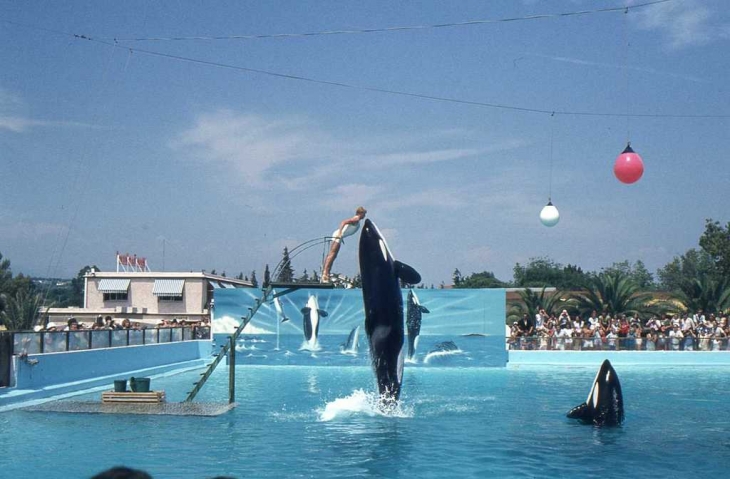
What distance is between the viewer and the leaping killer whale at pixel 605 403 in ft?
39.7

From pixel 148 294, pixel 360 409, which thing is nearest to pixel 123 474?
pixel 360 409

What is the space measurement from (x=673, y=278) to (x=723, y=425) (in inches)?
2921

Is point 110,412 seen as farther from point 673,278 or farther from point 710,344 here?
point 673,278

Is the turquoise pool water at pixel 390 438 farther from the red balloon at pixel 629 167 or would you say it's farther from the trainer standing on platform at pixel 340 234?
the red balloon at pixel 629 167

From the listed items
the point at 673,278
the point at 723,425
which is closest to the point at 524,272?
the point at 673,278

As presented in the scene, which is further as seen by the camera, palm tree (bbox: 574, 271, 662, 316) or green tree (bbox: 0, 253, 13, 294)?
green tree (bbox: 0, 253, 13, 294)

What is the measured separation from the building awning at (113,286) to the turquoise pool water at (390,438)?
97.4 feet

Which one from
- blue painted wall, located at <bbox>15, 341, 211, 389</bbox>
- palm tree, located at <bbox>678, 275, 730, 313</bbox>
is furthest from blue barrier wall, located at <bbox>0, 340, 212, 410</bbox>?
palm tree, located at <bbox>678, 275, 730, 313</bbox>

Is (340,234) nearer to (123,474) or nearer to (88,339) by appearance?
(88,339)

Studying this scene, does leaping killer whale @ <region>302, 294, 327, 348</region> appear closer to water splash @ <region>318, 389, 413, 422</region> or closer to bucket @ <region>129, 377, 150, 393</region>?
water splash @ <region>318, 389, 413, 422</region>

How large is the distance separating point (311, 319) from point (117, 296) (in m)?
25.0

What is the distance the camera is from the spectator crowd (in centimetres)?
2506

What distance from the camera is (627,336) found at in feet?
85.0

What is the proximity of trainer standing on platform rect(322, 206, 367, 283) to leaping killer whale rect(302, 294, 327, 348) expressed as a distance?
35.4 feet
